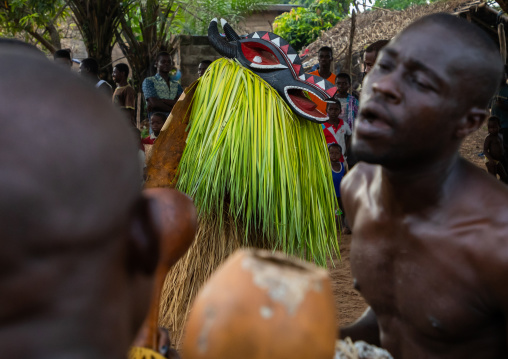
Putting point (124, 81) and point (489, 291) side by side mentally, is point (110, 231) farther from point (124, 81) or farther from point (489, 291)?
point (124, 81)

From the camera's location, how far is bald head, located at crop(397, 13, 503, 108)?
1.50m

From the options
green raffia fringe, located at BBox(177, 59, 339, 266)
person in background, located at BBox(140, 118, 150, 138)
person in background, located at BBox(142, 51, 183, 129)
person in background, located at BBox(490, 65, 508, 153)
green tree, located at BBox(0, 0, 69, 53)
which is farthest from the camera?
person in background, located at BBox(140, 118, 150, 138)

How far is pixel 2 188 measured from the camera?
0.48m

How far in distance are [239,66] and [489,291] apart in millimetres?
1935

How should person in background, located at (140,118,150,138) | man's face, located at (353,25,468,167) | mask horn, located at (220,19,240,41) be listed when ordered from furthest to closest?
person in background, located at (140,118,150,138), mask horn, located at (220,19,240,41), man's face, located at (353,25,468,167)

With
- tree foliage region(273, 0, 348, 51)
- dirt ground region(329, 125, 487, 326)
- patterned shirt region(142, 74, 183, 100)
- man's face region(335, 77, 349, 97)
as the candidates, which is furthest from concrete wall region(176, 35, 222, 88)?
tree foliage region(273, 0, 348, 51)

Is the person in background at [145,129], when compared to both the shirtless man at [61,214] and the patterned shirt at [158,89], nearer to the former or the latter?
the patterned shirt at [158,89]

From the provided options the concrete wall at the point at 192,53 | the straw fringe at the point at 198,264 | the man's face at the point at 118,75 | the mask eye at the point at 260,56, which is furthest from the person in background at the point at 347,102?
the straw fringe at the point at 198,264

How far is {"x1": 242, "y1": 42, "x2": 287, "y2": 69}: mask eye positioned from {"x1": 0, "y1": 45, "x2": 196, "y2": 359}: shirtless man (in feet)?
8.11

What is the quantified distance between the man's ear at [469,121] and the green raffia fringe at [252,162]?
1.35 metres

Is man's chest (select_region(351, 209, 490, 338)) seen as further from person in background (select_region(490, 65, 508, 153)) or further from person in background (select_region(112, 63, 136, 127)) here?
person in background (select_region(490, 65, 508, 153))

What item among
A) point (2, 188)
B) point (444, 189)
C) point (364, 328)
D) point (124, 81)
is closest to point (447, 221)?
point (444, 189)

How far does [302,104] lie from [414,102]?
1.48 metres

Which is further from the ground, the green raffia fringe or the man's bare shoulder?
the man's bare shoulder
